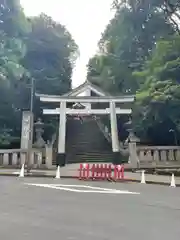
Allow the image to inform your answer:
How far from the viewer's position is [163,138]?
102 feet

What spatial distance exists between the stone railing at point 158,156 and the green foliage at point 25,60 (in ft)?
31.8

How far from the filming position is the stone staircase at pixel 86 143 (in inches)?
1219

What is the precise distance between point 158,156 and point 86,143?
9.47 metres

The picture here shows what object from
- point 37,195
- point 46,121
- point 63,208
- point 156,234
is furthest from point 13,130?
point 156,234

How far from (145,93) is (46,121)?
13577 millimetres

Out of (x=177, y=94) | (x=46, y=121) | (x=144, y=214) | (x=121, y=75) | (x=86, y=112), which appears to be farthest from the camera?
(x=46, y=121)

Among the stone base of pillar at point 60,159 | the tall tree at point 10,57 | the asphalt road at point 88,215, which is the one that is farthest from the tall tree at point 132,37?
the asphalt road at point 88,215

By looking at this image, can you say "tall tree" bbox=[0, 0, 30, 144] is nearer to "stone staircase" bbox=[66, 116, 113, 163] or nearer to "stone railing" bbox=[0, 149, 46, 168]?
"stone railing" bbox=[0, 149, 46, 168]

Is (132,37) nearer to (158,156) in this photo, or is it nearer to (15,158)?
(158,156)

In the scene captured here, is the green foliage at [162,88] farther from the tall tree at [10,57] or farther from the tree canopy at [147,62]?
the tall tree at [10,57]

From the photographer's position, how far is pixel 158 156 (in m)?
26.6

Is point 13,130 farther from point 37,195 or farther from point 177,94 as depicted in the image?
point 37,195

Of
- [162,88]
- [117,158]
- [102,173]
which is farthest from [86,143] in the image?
[102,173]

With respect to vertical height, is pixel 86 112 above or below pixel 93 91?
below
